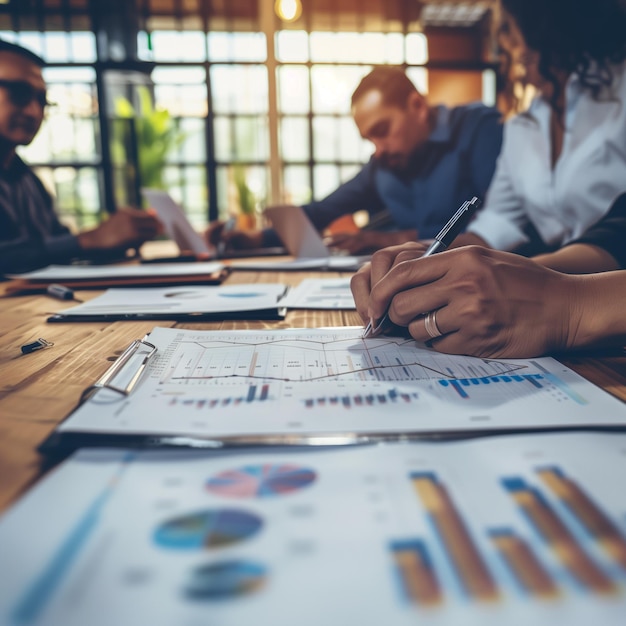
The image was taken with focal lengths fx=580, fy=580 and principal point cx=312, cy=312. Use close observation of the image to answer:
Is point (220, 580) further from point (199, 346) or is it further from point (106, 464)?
point (199, 346)

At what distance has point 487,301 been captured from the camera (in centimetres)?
53

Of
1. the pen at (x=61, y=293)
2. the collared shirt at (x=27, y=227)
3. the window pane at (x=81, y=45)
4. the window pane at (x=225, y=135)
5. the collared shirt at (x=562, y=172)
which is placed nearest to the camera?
the pen at (x=61, y=293)

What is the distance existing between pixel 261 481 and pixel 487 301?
304 millimetres

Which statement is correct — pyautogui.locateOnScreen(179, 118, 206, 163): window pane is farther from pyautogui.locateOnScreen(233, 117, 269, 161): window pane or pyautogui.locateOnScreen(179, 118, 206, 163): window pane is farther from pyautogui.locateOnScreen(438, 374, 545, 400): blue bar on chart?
pyautogui.locateOnScreen(438, 374, 545, 400): blue bar on chart

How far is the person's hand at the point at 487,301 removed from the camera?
1.76ft

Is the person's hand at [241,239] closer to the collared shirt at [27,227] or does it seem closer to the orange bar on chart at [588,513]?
the collared shirt at [27,227]

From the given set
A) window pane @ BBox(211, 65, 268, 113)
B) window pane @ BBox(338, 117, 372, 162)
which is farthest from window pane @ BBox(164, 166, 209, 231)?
window pane @ BBox(338, 117, 372, 162)

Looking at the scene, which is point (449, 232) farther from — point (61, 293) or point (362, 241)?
point (362, 241)

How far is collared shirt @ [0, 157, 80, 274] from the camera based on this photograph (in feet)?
4.91

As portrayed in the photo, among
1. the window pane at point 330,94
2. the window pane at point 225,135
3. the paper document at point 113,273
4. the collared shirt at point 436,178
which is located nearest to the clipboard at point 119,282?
the paper document at point 113,273

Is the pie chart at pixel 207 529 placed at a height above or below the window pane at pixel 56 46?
below

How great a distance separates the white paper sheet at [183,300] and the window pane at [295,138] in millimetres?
5888

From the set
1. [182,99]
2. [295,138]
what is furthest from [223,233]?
[182,99]

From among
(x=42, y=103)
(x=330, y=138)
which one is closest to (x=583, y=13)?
(x=42, y=103)
